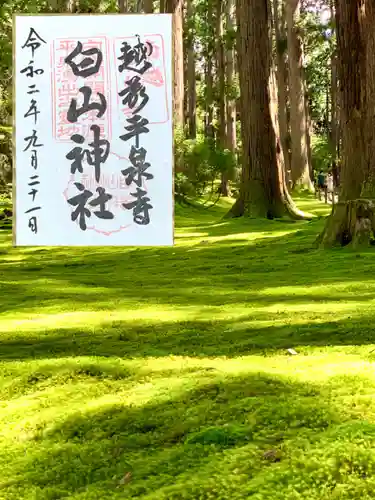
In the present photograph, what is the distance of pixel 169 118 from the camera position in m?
4.76

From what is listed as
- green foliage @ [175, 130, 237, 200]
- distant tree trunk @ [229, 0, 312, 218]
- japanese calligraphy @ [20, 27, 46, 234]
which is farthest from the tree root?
green foliage @ [175, 130, 237, 200]

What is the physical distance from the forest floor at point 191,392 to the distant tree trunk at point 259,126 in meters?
7.90

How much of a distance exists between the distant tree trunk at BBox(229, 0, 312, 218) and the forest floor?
7901 millimetres

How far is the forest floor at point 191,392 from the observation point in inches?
112

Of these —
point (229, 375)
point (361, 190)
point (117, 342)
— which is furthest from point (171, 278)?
point (229, 375)

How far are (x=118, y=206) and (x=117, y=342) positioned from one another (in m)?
1.23

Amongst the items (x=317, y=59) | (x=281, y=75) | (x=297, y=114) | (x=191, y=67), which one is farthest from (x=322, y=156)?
(x=297, y=114)

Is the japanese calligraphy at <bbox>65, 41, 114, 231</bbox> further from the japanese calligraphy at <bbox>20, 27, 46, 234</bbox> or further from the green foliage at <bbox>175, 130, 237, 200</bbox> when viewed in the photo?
the green foliage at <bbox>175, 130, 237, 200</bbox>

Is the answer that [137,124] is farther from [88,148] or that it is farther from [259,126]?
[259,126]

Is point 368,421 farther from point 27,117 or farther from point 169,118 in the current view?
point 27,117

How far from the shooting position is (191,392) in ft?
12.8

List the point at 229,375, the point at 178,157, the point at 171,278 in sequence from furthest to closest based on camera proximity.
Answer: the point at 178,157 → the point at 171,278 → the point at 229,375

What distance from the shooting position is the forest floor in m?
2.83

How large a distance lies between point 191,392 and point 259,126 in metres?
13.1
